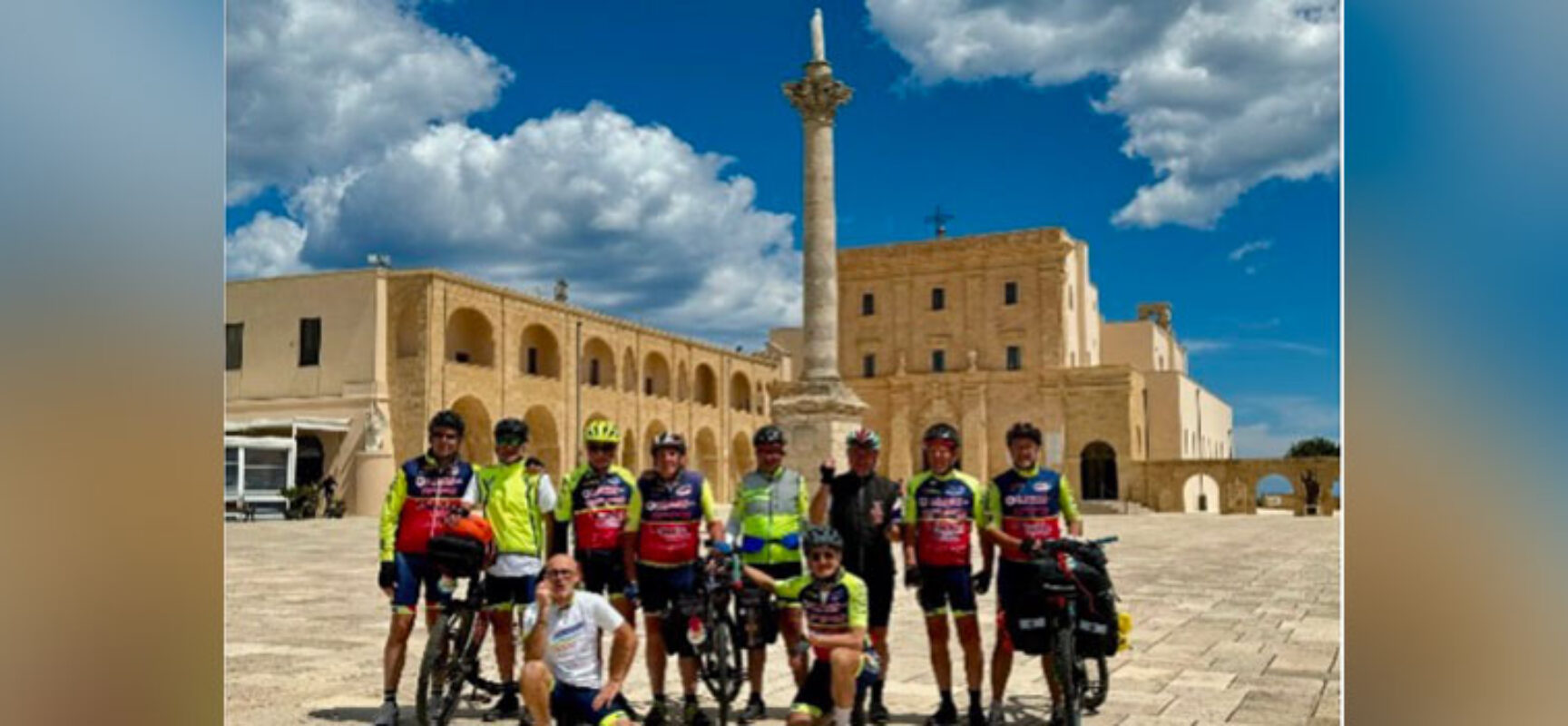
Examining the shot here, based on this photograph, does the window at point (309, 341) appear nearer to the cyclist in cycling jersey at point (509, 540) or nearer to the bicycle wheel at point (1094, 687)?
the cyclist in cycling jersey at point (509, 540)

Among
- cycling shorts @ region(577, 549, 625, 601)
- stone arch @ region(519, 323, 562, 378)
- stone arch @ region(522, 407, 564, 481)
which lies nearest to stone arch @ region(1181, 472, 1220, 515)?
stone arch @ region(522, 407, 564, 481)

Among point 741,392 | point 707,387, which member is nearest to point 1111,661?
point 707,387

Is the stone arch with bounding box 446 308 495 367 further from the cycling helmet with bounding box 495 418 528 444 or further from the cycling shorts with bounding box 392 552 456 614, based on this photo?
the cycling shorts with bounding box 392 552 456 614

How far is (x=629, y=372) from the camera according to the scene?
48969 mm

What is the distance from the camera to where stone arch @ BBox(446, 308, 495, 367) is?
Answer: 40938mm

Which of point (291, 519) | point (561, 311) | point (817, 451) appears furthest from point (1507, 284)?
point (561, 311)

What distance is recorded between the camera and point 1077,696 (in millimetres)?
6461

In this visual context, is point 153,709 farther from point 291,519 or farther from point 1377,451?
point 291,519

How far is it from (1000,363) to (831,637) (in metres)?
51.3

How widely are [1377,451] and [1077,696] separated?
2.60 m

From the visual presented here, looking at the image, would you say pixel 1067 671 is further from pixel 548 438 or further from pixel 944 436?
pixel 548 438

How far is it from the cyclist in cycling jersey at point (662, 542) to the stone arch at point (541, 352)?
1465 inches

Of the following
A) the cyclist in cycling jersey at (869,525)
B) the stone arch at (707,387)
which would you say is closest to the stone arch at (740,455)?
the stone arch at (707,387)

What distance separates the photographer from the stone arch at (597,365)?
46.4m
